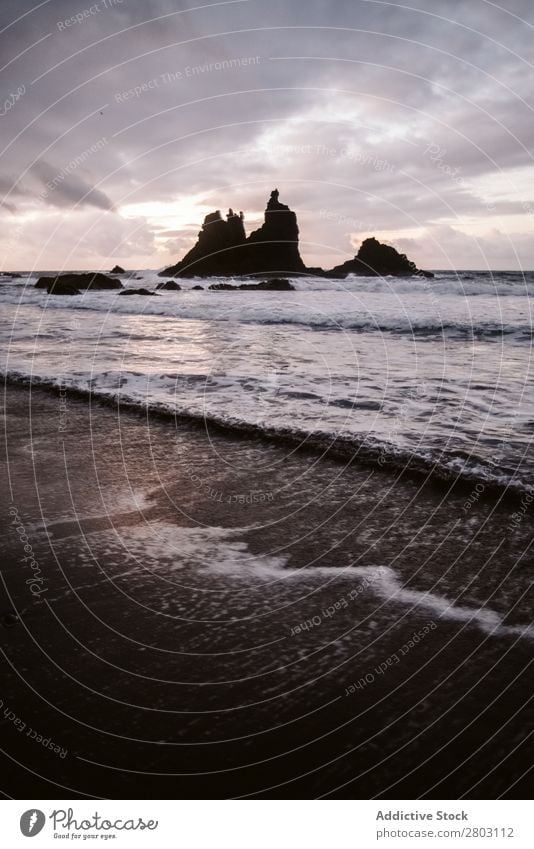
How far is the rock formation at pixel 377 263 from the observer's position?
67625mm

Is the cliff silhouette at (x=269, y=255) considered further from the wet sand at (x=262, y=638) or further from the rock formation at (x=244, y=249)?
the wet sand at (x=262, y=638)

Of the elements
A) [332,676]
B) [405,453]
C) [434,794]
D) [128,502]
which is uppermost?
[405,453]

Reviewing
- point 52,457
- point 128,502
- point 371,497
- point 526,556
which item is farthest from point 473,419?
point 52,457

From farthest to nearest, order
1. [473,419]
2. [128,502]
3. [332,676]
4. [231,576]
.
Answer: [473,419] < [128,502] < [231,576] < [332,676]

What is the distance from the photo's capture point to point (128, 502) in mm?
6781

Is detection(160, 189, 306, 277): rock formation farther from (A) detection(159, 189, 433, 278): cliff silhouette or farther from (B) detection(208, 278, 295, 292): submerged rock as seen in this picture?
(B) detection(208, 278, 295, 292): submerged rock

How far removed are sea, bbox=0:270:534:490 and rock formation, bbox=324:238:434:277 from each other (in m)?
33.9

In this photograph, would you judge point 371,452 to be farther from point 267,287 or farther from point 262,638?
point 267,287

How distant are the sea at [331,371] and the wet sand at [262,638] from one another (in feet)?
5.27

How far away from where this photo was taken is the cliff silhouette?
67.4m

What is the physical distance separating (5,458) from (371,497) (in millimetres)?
5329

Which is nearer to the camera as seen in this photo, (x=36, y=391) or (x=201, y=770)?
(x=201, y=770)

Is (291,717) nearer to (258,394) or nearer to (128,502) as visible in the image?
(128,502)

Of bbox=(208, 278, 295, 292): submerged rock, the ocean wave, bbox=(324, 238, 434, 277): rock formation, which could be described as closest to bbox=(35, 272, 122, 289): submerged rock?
bbox=(208, 278, 295, 292): submerged rock
